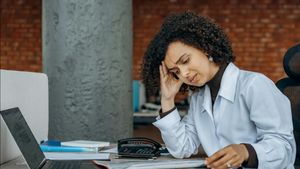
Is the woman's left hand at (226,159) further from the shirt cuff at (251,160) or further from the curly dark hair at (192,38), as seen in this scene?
the curly dark hair at (192,38)

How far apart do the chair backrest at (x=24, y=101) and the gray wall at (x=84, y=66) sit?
27 centimetres

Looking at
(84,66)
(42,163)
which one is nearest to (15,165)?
(42,163)

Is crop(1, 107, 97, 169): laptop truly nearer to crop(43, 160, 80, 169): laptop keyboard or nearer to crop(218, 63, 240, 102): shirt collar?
crop(43, 160, 80, 169): laptop keyboard

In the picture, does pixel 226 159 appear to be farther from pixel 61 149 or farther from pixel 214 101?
pixel 61 149

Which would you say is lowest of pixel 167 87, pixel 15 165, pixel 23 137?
pixel 15 165

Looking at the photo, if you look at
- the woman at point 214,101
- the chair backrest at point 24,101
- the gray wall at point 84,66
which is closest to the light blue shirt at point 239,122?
the woman at point 214,101

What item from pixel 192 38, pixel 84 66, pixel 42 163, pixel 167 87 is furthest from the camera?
pixel 84 66

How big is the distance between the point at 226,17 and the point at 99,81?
17.1ft

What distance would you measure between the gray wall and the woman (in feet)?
1.80

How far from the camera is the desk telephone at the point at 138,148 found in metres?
2.07

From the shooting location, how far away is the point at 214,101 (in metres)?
2.04

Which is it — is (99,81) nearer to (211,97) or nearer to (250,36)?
(211,97)

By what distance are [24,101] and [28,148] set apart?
14.7 inches

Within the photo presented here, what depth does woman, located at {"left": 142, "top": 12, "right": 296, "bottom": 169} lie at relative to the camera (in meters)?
1.83
